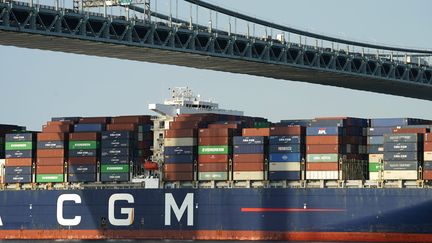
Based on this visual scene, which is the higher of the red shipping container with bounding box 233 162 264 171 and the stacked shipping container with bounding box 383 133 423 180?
the stacked shipping container with bounding box 383 133 423 180

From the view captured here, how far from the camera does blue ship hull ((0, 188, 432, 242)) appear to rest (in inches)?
2798

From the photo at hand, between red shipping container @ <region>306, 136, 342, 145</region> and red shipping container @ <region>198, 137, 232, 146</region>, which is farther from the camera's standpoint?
red shipping container @ <region>198, 137, 232, 146</region>

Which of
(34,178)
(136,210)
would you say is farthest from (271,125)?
(34,178)

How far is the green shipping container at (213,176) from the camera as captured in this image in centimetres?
7469

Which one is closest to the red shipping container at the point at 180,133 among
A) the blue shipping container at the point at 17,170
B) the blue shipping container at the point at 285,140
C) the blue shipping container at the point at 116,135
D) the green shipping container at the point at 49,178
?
the blue shipping container at the point at 116,135

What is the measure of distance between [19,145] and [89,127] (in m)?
5.20

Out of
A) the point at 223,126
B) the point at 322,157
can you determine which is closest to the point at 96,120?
the point at 223,126

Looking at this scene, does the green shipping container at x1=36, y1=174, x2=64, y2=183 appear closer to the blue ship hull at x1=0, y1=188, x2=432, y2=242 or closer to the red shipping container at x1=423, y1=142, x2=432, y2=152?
the blue ship hull at x1=0, y1=188, x2=432, y2=242

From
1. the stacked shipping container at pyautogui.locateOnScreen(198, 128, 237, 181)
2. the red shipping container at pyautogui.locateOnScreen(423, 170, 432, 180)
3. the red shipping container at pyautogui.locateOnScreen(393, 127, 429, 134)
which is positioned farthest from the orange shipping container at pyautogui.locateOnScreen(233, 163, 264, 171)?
the red shipping container at pyautogui.locateOnScreen(423, 170, 432, 180)

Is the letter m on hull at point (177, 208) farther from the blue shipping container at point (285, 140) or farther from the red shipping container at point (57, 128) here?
the red shipping container at point (57, 128)

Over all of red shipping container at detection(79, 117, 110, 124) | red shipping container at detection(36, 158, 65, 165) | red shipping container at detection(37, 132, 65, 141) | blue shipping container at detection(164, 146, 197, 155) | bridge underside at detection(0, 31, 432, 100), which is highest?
bridge underside at detection(0, 31, 432, 100)

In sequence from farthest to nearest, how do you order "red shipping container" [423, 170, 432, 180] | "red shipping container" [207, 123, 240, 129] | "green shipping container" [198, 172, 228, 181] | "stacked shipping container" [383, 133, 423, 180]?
"red shipping container" [207, 123, 240, 129] < "green shipping container" [198, 172, 228, 181] < "stacked shipping container" [383, 133, 423, 180] < "red shipping container" [423, 170, 432, 180]

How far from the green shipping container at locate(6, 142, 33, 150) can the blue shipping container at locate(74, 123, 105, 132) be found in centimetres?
341

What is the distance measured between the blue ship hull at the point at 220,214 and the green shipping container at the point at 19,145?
10.3 feet
